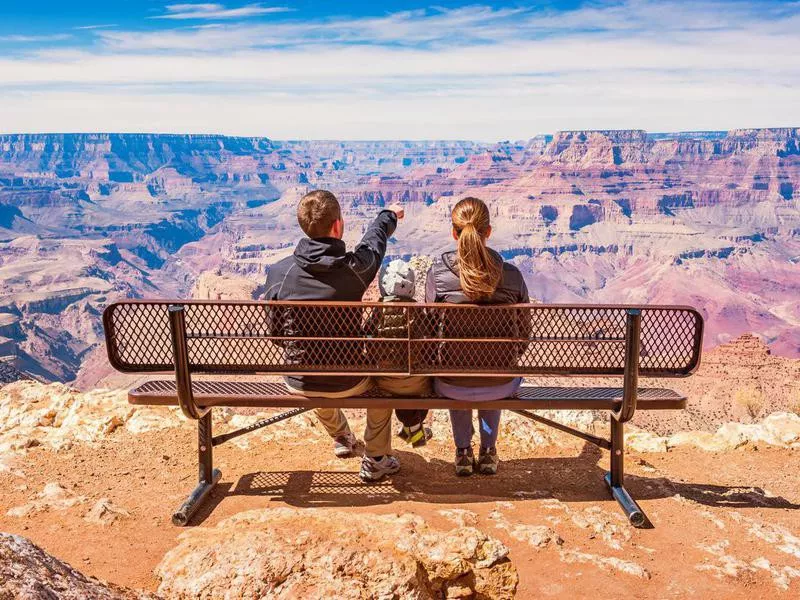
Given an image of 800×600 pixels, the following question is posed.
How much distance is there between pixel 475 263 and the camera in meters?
3.68

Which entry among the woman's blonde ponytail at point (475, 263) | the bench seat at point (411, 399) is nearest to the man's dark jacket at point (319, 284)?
the bench seat at point (411, 399)

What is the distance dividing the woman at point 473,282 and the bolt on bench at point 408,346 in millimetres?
63

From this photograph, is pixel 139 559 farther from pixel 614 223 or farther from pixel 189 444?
pixel 614 223

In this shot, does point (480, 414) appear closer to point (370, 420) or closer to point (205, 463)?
point (370, 420)

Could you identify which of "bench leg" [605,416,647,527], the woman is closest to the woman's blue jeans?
the woman

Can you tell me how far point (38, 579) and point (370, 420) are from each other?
2.77 m

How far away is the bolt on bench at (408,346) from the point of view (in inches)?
143

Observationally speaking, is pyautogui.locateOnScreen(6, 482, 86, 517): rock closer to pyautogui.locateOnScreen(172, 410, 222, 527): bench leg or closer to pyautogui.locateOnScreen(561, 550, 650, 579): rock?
pyautogui.locateOnScreen(172, 410, 222, 527): bench leg

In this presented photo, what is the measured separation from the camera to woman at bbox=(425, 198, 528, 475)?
3672 millimetres

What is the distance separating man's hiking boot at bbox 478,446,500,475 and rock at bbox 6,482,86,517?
8.41ft

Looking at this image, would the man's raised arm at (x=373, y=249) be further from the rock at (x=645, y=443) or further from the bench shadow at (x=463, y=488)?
the rock at (x=645, y=443)

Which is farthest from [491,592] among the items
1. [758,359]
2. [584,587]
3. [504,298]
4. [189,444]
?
[758,359]

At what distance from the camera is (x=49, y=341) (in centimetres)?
9569

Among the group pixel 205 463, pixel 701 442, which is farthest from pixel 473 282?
pixel 701 442
